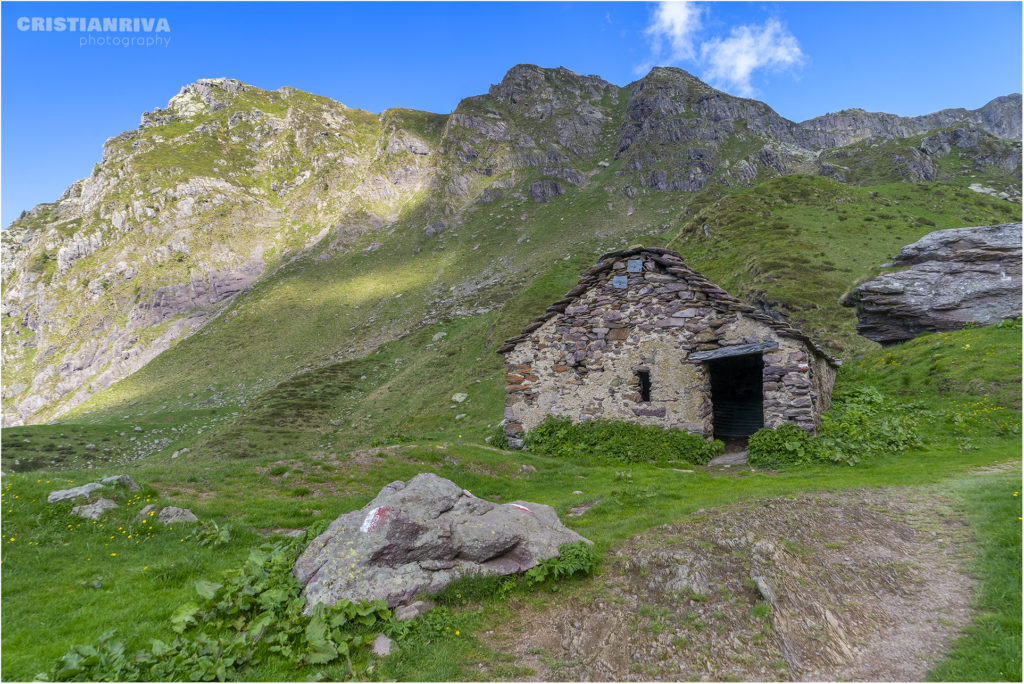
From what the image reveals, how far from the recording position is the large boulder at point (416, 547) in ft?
23.1

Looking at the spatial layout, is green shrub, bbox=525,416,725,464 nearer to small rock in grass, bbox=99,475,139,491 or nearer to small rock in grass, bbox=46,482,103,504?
small rock in grass, bbox=99,475,139,491

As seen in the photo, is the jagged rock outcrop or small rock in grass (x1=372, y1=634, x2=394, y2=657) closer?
small rock in grass (x1=372, y1=634, x2=394, y2=657)

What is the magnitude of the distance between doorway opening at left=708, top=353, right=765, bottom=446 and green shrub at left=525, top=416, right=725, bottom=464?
17.2ft

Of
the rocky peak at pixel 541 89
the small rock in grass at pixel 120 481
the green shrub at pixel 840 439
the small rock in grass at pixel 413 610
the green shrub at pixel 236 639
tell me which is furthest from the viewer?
the rocky peak at pixel 541 89

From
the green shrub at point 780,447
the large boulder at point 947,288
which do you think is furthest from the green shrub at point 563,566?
the large boulder at point 947,288

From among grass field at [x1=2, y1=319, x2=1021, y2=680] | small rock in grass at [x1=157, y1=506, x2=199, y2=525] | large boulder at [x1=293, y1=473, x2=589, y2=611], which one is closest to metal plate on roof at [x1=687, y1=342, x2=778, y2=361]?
grass field at [x1=2, y1=319, x2=1021, y2=680]

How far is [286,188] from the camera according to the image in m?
129

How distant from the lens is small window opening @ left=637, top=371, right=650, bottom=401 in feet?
61.2

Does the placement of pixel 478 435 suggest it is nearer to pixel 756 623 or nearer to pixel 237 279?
pixel 756 623

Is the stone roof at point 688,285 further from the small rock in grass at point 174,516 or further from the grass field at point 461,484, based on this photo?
the small rock in grass at point 174,516

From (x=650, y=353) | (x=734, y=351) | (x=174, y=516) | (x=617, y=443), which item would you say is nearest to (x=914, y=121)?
(x=734, y=351)

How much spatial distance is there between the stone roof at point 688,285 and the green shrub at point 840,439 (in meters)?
2.93

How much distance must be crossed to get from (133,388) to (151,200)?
67.0m

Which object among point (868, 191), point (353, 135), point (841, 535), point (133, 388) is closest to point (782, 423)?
point (841, 535)
